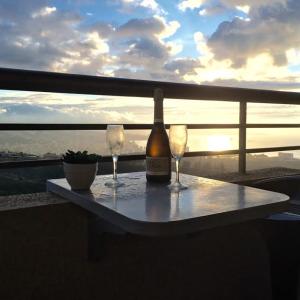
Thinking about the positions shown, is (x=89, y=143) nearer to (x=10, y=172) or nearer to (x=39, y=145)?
(x=39, y=145)

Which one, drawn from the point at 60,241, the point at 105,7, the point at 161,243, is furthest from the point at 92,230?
the point at 105,7

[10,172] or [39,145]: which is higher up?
[39,145]

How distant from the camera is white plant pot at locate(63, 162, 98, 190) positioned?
52.9 inches

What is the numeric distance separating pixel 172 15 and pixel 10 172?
326 cm

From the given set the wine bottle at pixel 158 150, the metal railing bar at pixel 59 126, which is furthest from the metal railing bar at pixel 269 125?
the wine bottle at pixel 158 150

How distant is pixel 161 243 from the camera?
1.83m

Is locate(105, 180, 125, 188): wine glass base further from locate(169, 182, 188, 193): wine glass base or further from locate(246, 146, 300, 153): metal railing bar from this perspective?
locate(246, 146, 300, 153): metal railing bar

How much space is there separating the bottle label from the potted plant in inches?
8.6

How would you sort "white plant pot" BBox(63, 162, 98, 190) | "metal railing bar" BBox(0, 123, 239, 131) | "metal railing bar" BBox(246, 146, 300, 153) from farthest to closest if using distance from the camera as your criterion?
"metal railing bar" BBox(246, 146, 300, 153)
"metal railing bar" BBox(0, 123, 239, 131)
"white plant pot" BBox(63, 162, 98, 190)

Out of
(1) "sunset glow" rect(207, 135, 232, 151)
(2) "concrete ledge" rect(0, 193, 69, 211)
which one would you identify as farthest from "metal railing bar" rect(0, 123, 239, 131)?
(1) "sunset glow" rect(207, 135, 232, 151)

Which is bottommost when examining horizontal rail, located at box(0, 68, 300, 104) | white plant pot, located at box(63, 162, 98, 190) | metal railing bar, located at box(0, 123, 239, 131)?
white plant pot, located at box(63, 162, 98, 190)

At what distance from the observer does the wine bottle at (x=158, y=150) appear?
1501 millimetres

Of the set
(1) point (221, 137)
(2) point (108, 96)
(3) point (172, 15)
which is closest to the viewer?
(2) point (108, 96)

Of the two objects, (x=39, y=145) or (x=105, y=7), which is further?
(x=105, y=7)
